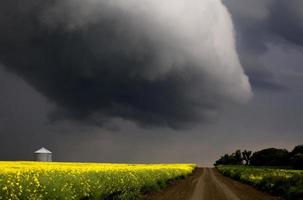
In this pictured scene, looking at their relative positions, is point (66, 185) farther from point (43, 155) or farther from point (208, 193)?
point (43, 155)

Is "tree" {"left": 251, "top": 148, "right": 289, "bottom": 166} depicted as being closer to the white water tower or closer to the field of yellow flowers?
the white water tower

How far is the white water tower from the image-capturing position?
11412 cm

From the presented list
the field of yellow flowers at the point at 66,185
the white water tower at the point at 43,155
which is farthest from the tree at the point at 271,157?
the field of yellow flowers at the point at 66,185

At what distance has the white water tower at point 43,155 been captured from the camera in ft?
374

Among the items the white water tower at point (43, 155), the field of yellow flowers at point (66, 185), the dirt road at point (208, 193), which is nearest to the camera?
the field of yellow flowers at point (66, 185)

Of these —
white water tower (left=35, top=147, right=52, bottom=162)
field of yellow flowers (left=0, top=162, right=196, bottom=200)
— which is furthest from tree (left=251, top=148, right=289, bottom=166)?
field of yellow flowers (left=0, top=162, right=196, bottom=200)

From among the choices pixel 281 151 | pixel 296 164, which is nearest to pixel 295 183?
pixel 296 164

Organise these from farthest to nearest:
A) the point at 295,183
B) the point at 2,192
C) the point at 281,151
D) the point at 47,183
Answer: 1. the point at 281,151
2. the point at 295,183
3. the point at 47,183
4. the point at 2,192

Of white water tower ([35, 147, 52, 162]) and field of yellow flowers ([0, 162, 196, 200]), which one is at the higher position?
white water tower ([35, 147, 52, 162])

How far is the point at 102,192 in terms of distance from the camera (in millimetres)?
24188

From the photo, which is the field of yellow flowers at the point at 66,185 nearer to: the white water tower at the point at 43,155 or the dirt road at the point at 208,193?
the dirt road at the point at 208,193

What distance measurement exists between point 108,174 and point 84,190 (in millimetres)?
6680

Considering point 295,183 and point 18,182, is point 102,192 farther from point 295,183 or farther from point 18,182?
point 295,183

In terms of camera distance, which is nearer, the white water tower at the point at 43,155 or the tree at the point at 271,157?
the white water tower at the point at 43,155
